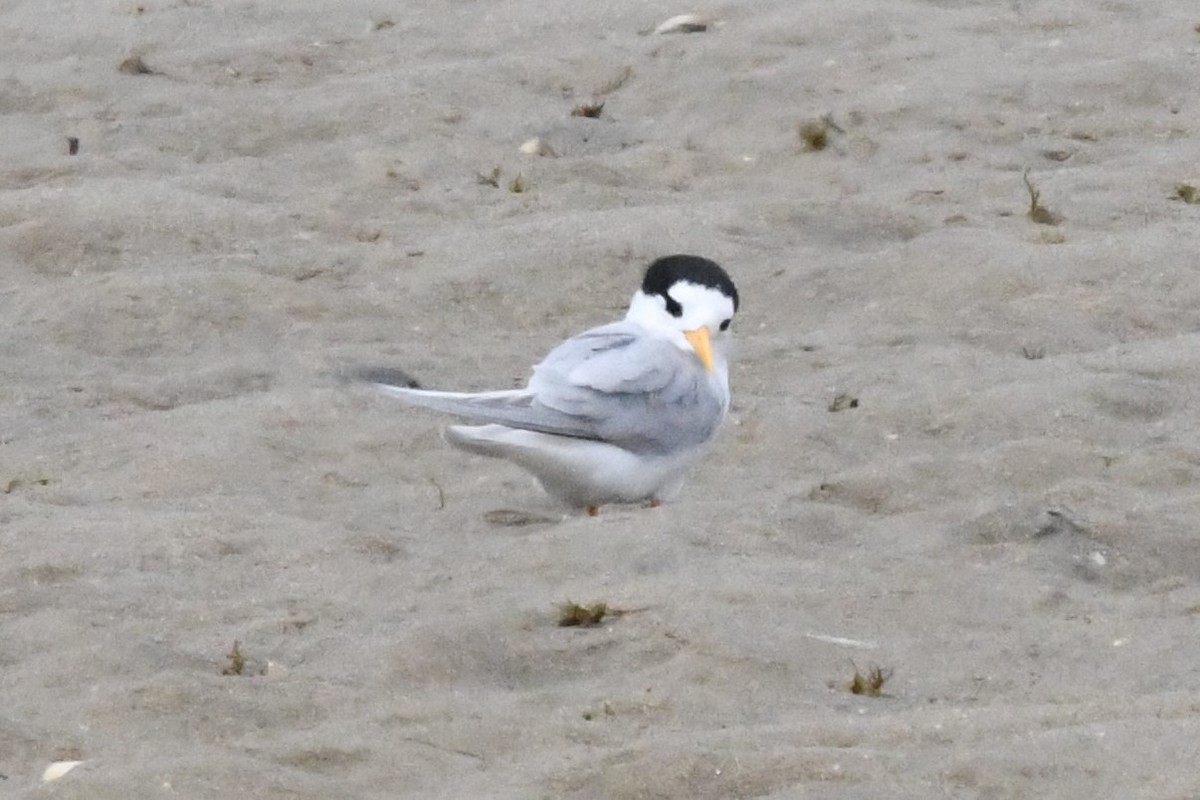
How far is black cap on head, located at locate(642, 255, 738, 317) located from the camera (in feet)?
18.0

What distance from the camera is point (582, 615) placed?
417 centimetres

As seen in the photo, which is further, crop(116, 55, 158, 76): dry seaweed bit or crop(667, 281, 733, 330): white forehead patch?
crop(116, 55, 158, 76): dry seaweed bit

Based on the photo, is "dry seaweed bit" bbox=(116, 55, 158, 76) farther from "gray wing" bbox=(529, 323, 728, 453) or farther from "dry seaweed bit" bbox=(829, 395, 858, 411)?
"dry seaweed bit" bbox=(829, 395, 858, 411)

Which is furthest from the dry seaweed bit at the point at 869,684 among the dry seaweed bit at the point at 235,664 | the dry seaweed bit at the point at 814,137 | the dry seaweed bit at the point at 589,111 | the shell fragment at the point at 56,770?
the dry seaweed bit at the point at 589,111

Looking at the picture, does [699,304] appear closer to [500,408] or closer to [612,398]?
[612,398]

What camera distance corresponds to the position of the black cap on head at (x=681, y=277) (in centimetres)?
550

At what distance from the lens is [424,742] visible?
146 inches

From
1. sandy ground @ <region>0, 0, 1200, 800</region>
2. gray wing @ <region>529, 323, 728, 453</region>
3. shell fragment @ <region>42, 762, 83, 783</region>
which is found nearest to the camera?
shell fragment @ <region>42, 762, 83, 783</region>

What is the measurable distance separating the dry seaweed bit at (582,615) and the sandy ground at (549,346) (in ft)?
0.17

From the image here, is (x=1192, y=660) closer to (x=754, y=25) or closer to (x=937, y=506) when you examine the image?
(x=937, y=506)

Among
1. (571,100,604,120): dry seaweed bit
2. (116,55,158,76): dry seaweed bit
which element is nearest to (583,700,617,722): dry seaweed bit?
(571,100,604,120): dry seaweed bit

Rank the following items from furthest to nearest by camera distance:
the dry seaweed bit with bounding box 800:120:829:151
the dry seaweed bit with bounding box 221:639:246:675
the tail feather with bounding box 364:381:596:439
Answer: the dry seaweed bit with bounding box 800:120:829:151 → the tail feather with bounding box 364:381:596:439 → the dry seaweed bit with bounding box 221:639:246:675

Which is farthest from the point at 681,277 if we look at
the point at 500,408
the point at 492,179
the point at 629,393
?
the point at 492,179

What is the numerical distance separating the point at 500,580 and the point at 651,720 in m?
0.79
